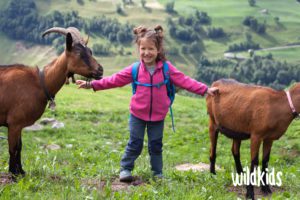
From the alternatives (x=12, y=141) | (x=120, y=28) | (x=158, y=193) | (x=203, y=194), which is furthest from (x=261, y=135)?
(x=120, y=28)

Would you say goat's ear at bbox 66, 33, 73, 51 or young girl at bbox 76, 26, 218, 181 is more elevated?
goat's ear at bbox 66, 33, 73, 51

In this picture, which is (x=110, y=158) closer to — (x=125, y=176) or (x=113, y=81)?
(x=125, y=176)

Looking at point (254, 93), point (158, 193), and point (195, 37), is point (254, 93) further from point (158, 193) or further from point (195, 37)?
point (195, 37)

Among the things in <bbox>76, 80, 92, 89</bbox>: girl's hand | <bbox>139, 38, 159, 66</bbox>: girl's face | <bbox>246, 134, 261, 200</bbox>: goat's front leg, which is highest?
<bbox>139, 38, 159, 66</bbox>: girl's face

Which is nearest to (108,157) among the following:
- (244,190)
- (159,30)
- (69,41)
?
(244,190)

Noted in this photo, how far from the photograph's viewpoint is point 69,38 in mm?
8484

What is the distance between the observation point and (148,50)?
835 centimetres

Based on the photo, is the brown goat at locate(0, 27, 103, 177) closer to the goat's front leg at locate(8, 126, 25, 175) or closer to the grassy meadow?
the goat's front leg at locate(8, 126, 25, 175)

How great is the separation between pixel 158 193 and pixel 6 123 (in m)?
3.22

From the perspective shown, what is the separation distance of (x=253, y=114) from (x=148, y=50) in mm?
2446

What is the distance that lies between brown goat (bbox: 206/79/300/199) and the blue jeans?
1.69 m

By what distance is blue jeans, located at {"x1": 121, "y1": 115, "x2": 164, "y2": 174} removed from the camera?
876 centimetres

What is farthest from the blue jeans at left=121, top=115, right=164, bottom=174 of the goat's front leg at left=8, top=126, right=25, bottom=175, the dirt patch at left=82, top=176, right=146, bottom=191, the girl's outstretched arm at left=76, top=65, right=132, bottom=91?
the goat's front leg at left=8, top=126, right=25, bottom=175

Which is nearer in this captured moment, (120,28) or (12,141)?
(12,141)
